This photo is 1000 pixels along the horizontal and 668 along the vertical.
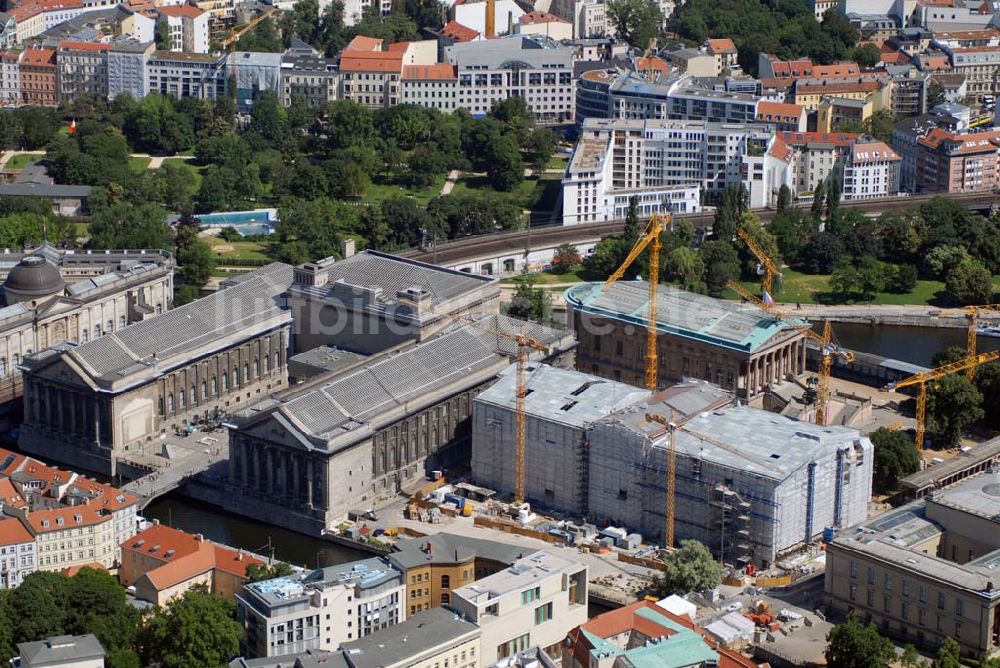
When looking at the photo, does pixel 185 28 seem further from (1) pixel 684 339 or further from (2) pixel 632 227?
(1) pixel 684 339

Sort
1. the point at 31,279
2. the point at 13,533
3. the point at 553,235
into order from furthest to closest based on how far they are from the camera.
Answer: the point at 553,235 → the point at 31,279 → the point at 13,533

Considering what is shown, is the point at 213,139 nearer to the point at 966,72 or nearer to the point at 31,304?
the point at 31,304

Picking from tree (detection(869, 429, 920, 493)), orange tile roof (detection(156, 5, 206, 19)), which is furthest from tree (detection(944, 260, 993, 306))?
orange tile roof (detection(156, 5, 206, 19))

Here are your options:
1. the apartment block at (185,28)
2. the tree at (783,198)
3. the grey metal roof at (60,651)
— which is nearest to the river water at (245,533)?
the grey metal roof at (60,651)

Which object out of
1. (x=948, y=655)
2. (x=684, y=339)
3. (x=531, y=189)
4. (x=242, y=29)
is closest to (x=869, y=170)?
(x=531, y=189)

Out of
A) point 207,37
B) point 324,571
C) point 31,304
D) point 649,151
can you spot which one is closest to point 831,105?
point 649,151

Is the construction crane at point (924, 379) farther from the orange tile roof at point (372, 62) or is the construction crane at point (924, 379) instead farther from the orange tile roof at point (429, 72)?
the orange tile roof at point (372, 62)
